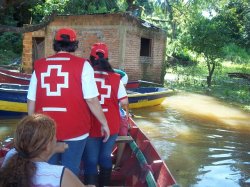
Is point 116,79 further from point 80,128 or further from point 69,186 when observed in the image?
point 69,186

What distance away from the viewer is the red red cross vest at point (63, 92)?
3.12 m

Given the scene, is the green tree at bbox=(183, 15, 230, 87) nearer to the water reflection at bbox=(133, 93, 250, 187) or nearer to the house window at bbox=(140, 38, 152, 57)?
the house window at bbox=(140, 38, 152, 57)

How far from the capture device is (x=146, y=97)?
12.2 meters

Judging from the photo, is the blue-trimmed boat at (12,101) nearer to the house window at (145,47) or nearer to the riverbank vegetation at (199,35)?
the riverbank vegetation at (199,35)

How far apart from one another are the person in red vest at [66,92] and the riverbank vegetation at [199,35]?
17.7 ft

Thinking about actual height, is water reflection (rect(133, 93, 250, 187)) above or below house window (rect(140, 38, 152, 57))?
below

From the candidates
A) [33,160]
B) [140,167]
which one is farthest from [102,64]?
[33,160]

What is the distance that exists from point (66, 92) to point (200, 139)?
661cm

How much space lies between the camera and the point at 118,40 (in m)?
14.4

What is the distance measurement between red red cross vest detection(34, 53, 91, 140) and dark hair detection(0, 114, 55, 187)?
3.47 ft

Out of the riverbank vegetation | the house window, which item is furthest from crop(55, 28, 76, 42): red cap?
the house window

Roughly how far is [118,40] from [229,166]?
8.36 metres

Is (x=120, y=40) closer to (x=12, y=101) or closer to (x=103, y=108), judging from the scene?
(x=12, y=101)

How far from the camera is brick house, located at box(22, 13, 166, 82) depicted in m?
14.4
